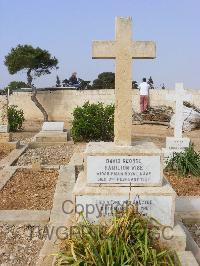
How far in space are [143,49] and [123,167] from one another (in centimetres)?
115

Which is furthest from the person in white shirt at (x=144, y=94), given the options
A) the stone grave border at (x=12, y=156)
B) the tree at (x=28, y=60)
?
the stone grave border at (x=12, y=156)

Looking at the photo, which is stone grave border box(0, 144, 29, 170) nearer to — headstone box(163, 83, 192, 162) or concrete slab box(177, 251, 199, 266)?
headstone box(163, 83, 192, 162)

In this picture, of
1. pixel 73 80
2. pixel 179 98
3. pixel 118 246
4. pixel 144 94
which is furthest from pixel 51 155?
pixel 73 80

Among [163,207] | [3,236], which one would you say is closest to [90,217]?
[163,207]

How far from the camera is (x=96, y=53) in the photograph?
3945 millimetres

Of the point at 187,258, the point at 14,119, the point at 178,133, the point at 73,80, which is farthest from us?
the point at 73,80

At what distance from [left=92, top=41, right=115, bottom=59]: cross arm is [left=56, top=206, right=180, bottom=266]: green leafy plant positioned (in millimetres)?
1471

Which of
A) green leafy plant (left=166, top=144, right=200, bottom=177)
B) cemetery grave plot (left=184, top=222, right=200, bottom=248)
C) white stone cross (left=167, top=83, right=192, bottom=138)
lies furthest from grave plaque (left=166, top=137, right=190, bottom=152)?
cemetery grave plot (left=184, top=222, right=200, bottom=248)

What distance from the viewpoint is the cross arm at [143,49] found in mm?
3936

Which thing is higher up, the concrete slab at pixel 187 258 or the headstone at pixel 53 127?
the headstone at pixel 53 127

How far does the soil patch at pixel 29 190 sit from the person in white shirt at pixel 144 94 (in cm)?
1109

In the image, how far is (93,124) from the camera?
458 inches

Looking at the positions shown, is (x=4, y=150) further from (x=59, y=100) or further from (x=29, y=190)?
(x=59, y=100)

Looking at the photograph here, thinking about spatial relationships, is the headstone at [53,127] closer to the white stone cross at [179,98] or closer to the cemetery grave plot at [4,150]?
the cemetery grave plot at [4,150]
